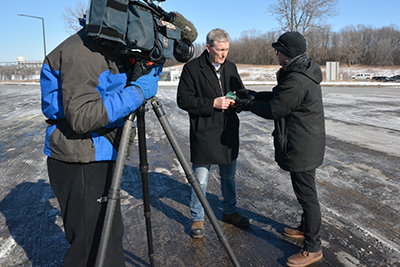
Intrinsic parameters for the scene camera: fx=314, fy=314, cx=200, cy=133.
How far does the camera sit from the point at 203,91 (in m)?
3.22

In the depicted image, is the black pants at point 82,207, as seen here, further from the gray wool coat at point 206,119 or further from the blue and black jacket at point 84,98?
the gray wool coat at point 206,119

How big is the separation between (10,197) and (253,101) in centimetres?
338

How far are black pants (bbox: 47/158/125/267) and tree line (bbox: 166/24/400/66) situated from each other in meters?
55.3

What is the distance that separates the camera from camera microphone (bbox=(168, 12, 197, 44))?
1.99 meters

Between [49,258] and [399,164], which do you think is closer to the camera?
[49,258]

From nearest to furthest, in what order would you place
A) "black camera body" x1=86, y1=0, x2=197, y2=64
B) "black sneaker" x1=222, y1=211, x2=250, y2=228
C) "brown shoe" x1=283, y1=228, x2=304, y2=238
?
1. "black camera body" x1=86, y1=0, x2=197, y2=64
2. "brown shoe" x1=283, y1=228, x2=304, y2=238
3. "black sneaker" x1=222, y1=211, x2=250, y2=228

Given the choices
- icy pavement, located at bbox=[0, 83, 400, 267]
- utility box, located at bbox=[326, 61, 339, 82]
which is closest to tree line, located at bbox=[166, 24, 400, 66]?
utility box, located at bbox=[326, 61, 339, 82]

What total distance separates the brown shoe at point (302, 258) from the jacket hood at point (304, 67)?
1456 millimetres

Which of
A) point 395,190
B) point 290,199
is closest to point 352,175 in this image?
point 395,190

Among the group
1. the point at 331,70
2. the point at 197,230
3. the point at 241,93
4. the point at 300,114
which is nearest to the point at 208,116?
the point at 241,93

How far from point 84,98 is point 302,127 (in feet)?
5.85

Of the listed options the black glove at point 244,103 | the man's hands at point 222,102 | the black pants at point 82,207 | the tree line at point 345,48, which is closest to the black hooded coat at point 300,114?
the black glove at point 244,103

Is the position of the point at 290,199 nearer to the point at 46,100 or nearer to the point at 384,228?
the point at 384,228

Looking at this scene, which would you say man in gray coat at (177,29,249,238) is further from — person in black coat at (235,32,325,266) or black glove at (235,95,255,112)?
person in black coat at (235,32,325,266)
